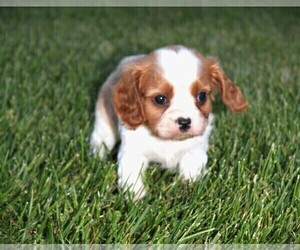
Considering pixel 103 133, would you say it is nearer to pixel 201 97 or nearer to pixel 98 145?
pixel 98 145

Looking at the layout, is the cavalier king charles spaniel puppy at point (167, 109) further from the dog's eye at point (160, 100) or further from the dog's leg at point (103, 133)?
the dog's leg at point (103, 133)

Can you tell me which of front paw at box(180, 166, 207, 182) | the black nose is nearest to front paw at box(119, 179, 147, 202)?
front paw at box(180, 166, 207, 182)

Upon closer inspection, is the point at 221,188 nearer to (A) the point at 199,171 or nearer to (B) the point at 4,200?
(A) the point at 199,171

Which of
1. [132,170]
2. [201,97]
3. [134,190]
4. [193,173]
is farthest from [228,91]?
[134,190]

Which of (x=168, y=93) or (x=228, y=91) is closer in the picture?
(x=168, y=93)

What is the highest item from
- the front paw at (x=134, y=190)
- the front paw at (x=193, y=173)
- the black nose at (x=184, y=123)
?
the black nose at (x=184, y=123)

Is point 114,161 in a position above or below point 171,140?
below

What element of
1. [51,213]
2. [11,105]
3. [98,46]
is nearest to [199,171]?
[51,213]

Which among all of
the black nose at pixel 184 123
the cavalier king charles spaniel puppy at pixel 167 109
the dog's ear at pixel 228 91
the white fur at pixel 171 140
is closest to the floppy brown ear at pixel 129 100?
the cavalier king charles spaniel puppy at pixel 167 109
